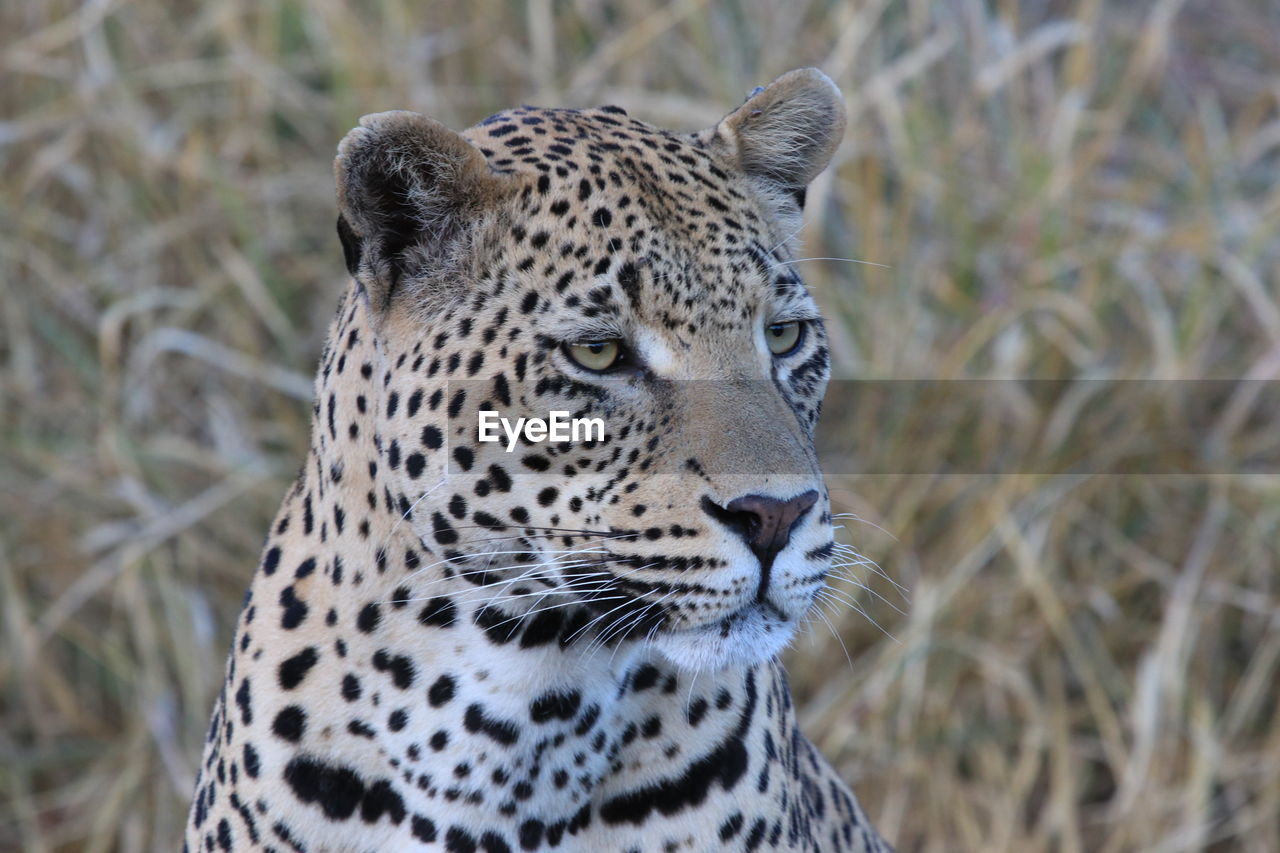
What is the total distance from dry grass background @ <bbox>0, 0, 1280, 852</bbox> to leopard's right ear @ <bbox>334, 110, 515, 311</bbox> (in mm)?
3579

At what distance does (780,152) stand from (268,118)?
15.6 ft

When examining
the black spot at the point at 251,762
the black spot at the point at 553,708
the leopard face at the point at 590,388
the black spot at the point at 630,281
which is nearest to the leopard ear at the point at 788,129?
the leopard face at the point at 590,388

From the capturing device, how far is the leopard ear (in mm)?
3477

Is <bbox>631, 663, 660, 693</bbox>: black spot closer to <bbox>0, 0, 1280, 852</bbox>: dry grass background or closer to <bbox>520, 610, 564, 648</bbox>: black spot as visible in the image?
<bbox>520, 610, 564, 648</bbox>: black spot

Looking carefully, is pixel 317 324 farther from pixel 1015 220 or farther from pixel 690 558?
pixel 690 558

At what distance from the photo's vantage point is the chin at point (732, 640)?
2973 mm

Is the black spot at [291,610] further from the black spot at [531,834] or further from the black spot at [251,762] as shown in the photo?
the black spot at [531,834]

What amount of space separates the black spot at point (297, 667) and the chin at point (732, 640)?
70 centimetres

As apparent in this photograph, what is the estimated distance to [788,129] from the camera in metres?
3.54

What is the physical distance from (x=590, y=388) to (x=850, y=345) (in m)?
4.16

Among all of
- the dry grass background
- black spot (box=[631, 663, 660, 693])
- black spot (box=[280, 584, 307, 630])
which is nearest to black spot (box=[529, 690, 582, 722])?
black spot (box=[631, 663, 660, 693])

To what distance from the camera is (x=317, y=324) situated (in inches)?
Answer: 289

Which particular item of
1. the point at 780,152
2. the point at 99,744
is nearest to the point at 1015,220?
the point at 780,152

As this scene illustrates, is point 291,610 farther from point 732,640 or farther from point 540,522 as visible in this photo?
point 732,640
